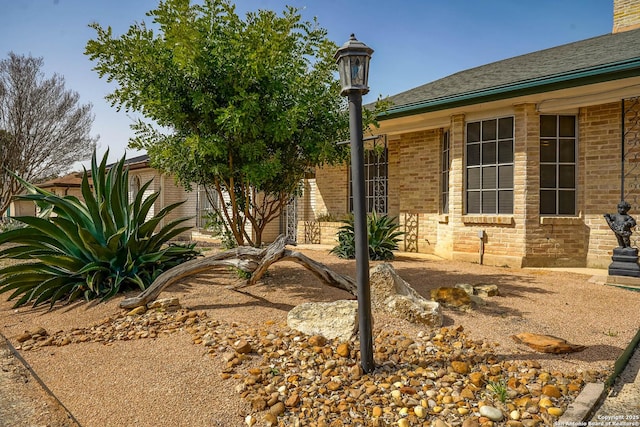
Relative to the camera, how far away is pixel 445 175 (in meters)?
9.90

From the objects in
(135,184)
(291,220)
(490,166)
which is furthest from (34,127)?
(490,166)

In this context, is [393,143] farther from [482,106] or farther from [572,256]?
[572,256]

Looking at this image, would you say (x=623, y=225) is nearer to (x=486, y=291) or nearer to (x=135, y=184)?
(x=486, y=291)

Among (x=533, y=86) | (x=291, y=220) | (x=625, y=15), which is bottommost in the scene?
(x=291, y=220)

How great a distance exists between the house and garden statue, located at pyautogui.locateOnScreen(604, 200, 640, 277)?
1013 mm

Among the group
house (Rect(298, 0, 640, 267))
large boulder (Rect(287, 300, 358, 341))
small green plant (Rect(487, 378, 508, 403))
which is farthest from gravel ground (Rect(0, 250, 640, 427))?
house (Rect(298, 0, 640, 267))

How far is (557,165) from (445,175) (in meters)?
2.43

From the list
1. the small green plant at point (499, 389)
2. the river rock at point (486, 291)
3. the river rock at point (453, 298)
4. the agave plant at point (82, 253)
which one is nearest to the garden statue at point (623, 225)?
the river rock at point (486, 291)

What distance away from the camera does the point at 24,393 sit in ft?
10.4

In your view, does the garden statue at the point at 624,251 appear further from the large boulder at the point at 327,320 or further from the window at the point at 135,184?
the window at the point at 135,184

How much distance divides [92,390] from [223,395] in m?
1.00

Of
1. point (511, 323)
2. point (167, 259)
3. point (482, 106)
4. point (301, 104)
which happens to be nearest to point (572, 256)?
point (482, 106)

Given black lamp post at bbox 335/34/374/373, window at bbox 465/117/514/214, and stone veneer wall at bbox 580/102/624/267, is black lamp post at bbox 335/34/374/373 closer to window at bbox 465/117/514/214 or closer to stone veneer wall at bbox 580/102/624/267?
window at bbox 465/117/514/214

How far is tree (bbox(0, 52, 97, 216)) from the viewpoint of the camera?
663 inches
